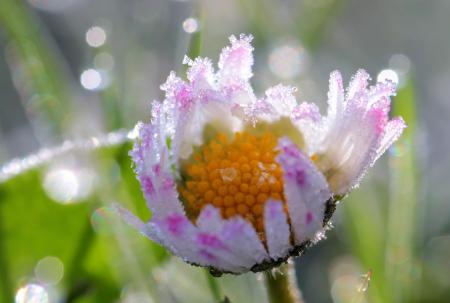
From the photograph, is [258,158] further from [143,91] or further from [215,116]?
[143,91]

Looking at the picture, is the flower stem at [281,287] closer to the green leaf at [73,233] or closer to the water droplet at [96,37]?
the green leaf at [73,233]

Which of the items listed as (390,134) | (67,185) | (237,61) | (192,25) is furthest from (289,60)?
(390,134)

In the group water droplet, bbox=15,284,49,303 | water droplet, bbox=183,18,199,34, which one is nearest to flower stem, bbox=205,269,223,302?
water droplet, bbox=15,284,49,303

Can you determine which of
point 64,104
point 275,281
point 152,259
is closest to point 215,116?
point 275,281

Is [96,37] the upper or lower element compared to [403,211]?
upper

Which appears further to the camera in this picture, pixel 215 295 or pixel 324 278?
pixel 324 278

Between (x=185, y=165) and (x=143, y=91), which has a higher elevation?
(x=143, y=91)

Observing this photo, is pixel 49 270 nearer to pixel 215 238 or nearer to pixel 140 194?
pixel 140 194

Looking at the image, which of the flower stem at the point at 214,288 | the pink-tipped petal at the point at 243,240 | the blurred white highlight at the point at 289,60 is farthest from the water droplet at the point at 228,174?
the blurred white highlight at the point at 289,60
